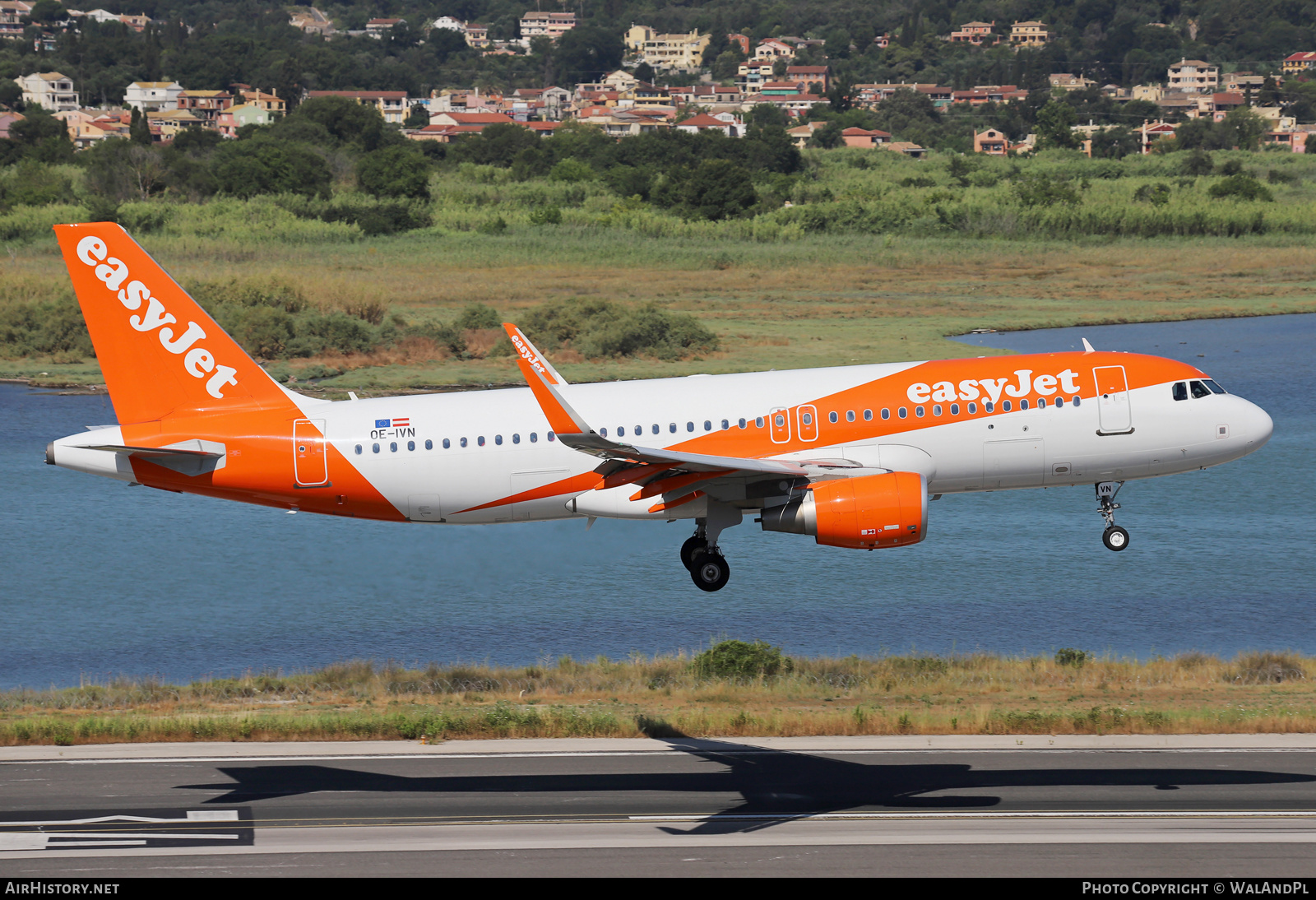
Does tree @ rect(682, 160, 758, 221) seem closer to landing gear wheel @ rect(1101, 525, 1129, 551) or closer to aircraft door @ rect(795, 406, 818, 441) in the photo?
landing gear wheel @ rect(1101, 525, 1129, 551)

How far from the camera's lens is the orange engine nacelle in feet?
120

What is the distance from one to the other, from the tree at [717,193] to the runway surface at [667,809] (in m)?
123

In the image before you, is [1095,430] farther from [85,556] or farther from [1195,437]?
[85,556]

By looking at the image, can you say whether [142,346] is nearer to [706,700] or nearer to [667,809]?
[667,809]

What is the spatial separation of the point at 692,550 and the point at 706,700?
30.4ft

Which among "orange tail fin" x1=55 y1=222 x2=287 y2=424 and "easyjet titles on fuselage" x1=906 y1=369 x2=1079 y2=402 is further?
"orange tail fin" x1=55 y1=222 x2=287 y2=424

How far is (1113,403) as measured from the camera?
128ft

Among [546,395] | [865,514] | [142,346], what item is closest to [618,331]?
[142,346]

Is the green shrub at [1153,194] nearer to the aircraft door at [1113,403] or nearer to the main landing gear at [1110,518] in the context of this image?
the main landing gear at [1110,518]

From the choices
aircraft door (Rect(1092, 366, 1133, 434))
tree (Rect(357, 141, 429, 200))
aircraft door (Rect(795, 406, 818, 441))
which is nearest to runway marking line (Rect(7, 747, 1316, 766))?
aircraft door (Rect(795, 406, 818, 441))

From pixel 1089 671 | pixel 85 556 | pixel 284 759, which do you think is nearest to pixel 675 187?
pixel 85 556

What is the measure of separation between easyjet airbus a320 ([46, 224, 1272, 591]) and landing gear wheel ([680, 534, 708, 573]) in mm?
103

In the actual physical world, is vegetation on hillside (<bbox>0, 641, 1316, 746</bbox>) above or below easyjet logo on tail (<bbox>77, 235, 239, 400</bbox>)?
below

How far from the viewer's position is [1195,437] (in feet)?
130
